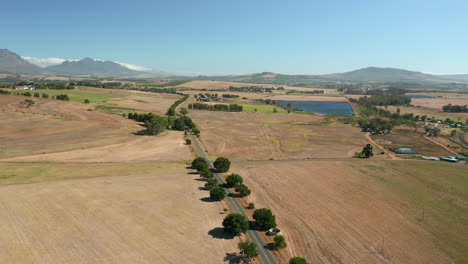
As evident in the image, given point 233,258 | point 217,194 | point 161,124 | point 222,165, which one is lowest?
point 233,258

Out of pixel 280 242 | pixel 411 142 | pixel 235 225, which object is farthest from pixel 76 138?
pixel 411 142

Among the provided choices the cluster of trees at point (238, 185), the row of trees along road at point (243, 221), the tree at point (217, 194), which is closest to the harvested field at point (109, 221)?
the tree at point (217, 194)

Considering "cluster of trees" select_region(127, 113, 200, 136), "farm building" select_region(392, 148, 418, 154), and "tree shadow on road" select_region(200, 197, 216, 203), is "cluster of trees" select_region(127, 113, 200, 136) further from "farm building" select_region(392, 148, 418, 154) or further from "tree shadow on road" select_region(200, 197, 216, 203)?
"farm building" select_region(392, 148, 418, 154)

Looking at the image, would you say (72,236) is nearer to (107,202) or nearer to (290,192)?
(107,202)

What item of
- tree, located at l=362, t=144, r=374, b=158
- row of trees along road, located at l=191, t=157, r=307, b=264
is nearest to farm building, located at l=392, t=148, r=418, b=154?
tree, located at l=362, t=144, r=374, b=158

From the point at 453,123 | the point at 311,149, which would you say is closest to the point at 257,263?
the point at 311,149

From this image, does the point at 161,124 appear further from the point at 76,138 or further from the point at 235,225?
the point at 235,225

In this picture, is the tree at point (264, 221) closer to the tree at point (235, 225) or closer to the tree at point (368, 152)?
the tree at point (235, 225)
